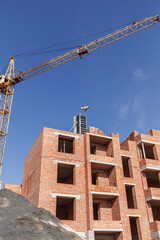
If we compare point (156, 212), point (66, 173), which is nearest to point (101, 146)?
point (66, 173)

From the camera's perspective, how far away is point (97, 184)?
1102 inches

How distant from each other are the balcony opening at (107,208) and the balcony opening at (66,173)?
435 centimetres

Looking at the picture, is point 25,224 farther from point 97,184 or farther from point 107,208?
point 97,184

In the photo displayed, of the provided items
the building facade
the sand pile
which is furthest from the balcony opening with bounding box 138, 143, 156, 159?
the sand pile

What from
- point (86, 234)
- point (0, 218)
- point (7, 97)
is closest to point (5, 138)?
point (7, 97)

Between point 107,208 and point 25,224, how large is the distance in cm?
1747

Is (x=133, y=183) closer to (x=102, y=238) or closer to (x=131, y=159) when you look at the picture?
(x=131, y=159)

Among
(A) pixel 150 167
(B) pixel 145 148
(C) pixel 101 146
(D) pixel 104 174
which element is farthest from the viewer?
(B) pixel 145 148

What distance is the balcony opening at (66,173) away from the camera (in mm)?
26895

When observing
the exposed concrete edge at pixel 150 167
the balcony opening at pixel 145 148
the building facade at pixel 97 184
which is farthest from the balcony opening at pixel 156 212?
the balcony opening at pixel 145 148

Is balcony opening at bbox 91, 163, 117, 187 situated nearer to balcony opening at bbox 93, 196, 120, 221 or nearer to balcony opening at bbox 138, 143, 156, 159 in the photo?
balcony opening at bbox 93, 196, 120, 221

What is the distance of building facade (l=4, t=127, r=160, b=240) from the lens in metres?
23.7

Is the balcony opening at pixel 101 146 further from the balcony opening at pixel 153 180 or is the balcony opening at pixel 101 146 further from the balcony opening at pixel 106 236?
the balcony opening at pixel 106 236

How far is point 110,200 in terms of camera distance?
27.2 metres
